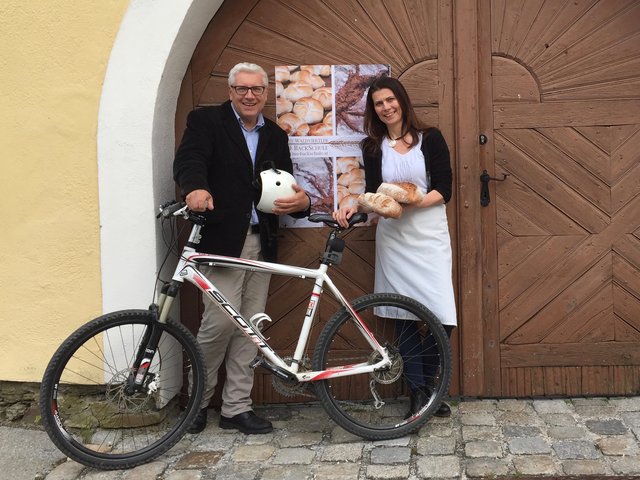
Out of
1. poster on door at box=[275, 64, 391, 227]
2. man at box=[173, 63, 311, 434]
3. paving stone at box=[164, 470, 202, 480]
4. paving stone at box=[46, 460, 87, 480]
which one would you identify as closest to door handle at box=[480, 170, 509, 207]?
poster on door at box=[275, 64, 391, 227]

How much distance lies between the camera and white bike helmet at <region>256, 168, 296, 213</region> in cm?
378

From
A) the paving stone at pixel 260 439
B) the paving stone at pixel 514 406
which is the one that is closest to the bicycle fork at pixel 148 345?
the paving stone at pixel 260 439

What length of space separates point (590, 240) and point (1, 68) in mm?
3497

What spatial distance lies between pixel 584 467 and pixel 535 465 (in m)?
0.22

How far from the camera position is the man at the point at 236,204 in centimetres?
381

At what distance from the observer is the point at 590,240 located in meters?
4.30

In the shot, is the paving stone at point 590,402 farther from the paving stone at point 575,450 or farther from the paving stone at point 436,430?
the paving stone at point 436,430

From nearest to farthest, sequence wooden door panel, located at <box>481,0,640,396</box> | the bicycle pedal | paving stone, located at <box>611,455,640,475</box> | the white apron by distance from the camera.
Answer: paving stone, located at <box>611,455,640,475</box>, the bicycle pedal, the white apron, wooden door panel, located at <box>481,0,640,396</box>

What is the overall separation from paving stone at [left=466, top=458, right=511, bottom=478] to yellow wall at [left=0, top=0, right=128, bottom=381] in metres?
2.14

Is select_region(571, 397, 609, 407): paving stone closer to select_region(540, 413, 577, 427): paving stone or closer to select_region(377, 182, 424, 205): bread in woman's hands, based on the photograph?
select_region(540, 413, 577, 427): paving stone

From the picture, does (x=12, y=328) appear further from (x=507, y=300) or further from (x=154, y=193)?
(x=507, y=300)

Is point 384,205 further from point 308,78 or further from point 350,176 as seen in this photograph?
point 308,78

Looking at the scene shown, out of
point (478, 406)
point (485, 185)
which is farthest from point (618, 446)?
point (485, 185)

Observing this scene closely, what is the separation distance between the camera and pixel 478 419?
403 centimetres
